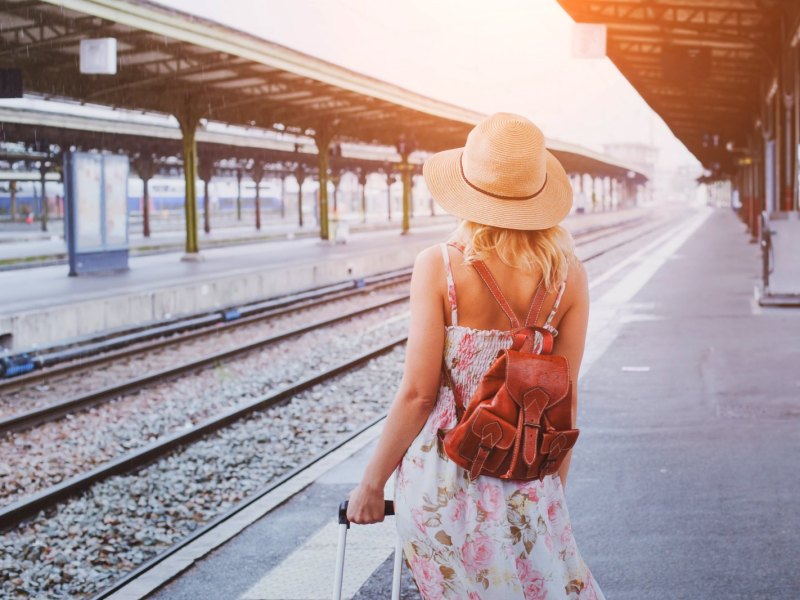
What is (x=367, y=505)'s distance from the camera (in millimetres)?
2229

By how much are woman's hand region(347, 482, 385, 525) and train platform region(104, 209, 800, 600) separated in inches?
67.6

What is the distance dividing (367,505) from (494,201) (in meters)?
0.70

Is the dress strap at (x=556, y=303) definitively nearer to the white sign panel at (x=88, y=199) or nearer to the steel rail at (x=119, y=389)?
the steel rail at (x=119, y=389)

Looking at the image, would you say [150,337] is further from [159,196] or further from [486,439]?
[159,196]

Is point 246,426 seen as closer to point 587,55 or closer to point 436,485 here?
point 436,485

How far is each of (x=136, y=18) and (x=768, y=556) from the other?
11.7 m

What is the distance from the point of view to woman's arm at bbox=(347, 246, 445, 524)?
2156 millimetres

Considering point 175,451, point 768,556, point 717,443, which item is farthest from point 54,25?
point 768,556

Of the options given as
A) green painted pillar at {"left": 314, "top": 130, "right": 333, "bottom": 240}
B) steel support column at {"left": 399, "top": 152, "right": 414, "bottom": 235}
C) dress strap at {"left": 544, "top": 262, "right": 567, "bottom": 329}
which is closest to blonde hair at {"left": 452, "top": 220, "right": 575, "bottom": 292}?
dress strap at {"left": 544, "top": 262, "right": 567, "bottom": 329}

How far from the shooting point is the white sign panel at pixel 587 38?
1666 cm

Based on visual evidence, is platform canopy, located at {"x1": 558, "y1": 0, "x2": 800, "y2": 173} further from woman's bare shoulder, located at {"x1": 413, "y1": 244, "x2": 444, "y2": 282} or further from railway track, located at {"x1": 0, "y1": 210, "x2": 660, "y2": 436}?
woman's bare shoulder, located at {"x1": 413, "y1": 244, "x2": 444, "y2": 282}

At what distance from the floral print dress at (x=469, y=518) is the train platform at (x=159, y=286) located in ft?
36.2

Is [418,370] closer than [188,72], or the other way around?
[418,370]

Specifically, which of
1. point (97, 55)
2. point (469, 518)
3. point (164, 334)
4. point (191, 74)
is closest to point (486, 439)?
point (469, 518)
